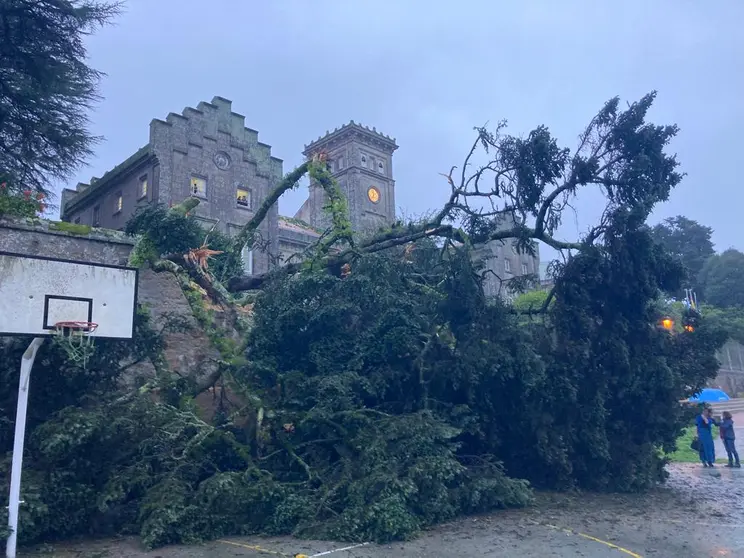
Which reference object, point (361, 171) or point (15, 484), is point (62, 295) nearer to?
point (15, 484)

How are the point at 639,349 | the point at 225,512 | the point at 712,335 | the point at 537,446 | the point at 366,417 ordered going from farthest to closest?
the point at 712,335 < the point at 639,349 < the point at 537,446 < the point at 366,417 < the point at 225,512

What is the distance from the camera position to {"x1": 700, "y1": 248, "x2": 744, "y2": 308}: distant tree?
50562mm

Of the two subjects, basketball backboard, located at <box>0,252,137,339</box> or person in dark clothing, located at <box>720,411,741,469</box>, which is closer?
basketball backboard, located at <box>0,252,137,339</box>

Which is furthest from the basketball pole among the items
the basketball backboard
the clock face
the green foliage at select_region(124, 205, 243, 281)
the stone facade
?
the clock face

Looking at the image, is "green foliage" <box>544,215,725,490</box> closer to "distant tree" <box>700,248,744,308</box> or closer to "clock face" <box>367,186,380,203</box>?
"distant tree" <box>700,248,744,308</box>

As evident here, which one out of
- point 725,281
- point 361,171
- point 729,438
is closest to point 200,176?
point 729,438

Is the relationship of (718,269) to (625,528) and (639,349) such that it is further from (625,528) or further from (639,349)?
(625,528)

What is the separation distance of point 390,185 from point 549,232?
46.7 metres

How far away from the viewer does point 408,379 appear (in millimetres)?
11555

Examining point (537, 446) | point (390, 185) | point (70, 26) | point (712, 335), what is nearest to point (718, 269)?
point (390, 185)

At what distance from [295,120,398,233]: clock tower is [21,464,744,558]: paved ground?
44.0 metres

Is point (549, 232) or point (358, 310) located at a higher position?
point (549, 232)

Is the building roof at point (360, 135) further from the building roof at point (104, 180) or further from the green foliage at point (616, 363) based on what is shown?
the green foliage at point (616, 363)

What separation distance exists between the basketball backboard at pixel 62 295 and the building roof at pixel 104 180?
17882 millimetres
